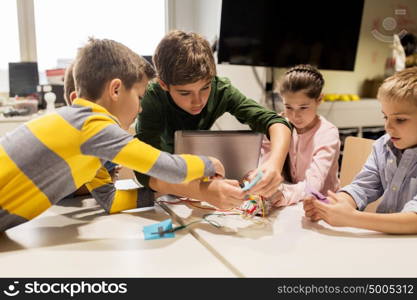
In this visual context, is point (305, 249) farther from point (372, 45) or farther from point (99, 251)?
point (372, 45)

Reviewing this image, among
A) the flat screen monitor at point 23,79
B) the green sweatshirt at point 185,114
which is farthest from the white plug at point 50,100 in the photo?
the green sweatshirt at point 185,114

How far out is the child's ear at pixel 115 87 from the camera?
103cm

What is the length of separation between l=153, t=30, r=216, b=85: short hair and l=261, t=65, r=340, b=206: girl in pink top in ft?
1.46

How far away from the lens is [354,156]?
5.28 ft

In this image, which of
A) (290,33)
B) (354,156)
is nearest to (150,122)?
(354,156)

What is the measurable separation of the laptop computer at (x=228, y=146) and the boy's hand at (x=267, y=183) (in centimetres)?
16

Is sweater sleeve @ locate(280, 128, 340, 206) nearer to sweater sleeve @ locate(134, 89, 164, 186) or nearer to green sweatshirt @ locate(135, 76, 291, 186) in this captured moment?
green sweatshirt @ locate(135, 76, 291, 186)

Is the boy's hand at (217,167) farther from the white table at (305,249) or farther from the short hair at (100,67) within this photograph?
the short hair at (100,67)

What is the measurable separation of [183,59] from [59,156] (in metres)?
0.46

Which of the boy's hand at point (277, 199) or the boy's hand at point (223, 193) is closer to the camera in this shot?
the boy's hand at point (223, 193)

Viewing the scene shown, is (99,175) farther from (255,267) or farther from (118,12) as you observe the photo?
(118,12)

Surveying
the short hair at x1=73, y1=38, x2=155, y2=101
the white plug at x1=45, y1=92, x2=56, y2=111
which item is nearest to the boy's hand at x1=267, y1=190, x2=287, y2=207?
the short hair at x1=73, y1=38, x2=155, y2=101

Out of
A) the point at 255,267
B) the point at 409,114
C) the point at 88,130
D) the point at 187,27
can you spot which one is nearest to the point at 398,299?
the point at 255,267

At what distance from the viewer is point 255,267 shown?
753 millimetres
